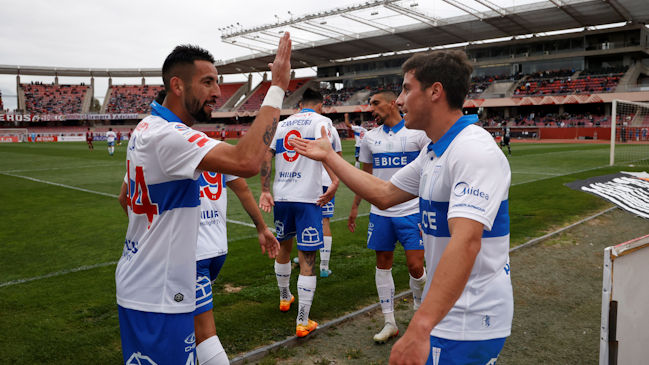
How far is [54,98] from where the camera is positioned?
81.6 meters

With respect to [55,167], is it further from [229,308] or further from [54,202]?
[229,308]

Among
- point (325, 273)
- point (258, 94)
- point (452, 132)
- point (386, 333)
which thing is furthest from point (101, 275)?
point (258, 94)

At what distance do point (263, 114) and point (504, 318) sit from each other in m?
1.50

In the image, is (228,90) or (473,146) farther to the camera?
(228,90)

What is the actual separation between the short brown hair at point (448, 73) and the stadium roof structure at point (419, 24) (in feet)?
139

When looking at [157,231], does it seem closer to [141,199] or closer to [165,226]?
[165,226]

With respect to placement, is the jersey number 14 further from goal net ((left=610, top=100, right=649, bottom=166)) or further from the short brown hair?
→ goal net ((left=610, top=100, right=649, bottom=166))

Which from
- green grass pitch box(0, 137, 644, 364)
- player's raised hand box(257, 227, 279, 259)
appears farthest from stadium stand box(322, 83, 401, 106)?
player's raised hand box(257, 227, 279, 259)

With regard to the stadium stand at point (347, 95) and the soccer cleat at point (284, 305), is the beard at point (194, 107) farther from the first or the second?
the stadium stand at point (347, 95)

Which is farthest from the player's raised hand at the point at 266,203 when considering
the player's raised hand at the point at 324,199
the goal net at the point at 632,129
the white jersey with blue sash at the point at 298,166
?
the goal net at the point at 632,129

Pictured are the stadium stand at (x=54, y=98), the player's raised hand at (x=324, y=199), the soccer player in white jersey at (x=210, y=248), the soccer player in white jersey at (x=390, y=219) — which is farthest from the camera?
the stadium stand at (x=54, y=98)

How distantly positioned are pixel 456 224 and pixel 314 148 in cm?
112

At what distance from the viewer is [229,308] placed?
500cm

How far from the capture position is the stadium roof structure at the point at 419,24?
136ft
